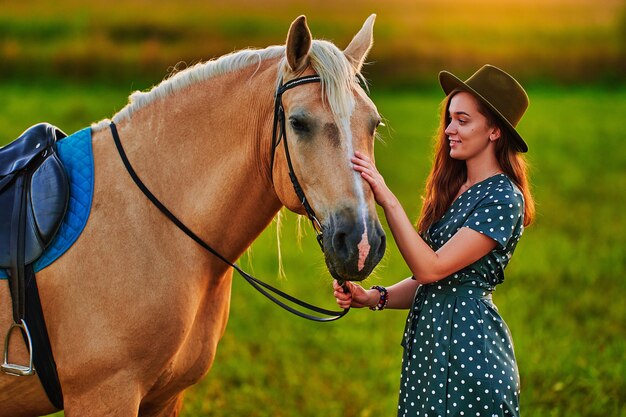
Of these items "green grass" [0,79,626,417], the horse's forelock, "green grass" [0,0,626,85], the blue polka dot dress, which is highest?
"green grass" [0,0,626,85]

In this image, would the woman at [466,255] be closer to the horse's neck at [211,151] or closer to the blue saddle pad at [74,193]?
the horse's neck at [211,151]

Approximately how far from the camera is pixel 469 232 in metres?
2.88

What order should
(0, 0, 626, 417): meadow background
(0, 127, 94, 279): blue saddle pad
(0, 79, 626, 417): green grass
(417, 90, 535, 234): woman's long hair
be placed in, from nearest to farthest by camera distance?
(0, 127, 94, 279): blue saddle pad, (417, 90, 535, 234): woman's long hair, (0, 79, 626, 417): green grass, (0, 0, 626, 417): meadow background

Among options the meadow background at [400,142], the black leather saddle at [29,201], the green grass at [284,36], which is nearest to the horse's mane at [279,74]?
the black leather saddle at [29,201]

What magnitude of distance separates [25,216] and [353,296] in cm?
148

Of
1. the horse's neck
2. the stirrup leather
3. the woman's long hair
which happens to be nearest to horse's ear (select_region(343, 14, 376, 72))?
the horse's neck

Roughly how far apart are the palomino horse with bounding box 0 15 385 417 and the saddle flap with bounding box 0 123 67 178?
0.22 m

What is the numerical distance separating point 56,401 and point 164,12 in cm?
2308

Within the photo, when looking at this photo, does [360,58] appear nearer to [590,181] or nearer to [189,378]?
[189,378]

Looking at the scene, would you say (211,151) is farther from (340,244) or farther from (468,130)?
(468,130)

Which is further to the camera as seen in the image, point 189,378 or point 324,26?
point 324,26

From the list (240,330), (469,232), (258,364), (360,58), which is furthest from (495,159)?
(240,330)

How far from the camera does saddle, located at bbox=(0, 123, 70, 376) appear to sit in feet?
9.09

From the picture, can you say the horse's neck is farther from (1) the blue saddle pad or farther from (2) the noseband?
(1) the blue saddle pad
